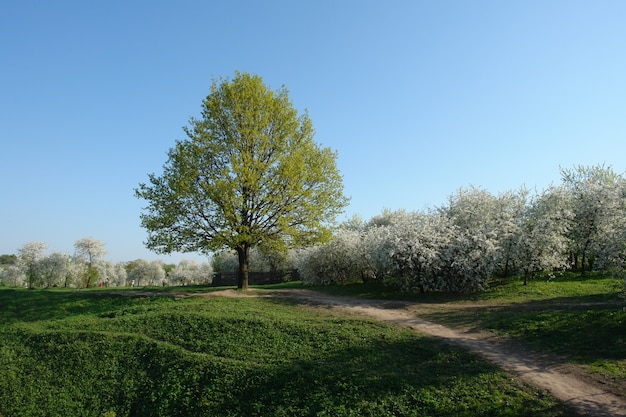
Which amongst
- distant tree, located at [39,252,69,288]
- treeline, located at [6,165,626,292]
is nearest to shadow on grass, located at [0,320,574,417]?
treeline, located at [6,165,626,292]

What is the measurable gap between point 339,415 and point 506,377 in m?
4.89

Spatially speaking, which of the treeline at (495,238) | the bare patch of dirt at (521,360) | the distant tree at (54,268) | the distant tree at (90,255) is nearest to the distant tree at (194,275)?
the distant tree at (90,255)

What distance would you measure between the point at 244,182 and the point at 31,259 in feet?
108

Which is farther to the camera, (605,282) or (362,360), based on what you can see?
(605,282)

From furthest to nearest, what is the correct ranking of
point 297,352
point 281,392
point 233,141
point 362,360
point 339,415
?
point 233,141
point 297,352
point 362,360
point 281,392
point 339,415

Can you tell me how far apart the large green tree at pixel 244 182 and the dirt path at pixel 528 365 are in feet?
30.4

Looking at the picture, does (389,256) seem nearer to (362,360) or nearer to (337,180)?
(337,180)

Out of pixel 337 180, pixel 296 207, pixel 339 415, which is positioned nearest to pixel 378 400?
pixel 339 415

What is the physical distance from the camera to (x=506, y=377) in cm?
1095

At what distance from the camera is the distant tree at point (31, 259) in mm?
42844

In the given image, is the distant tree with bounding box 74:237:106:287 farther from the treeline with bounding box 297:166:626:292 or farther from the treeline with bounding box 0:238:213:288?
the treeline with bounding box 297:166:626:292

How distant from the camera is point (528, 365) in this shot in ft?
38.3

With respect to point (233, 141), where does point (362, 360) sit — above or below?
below

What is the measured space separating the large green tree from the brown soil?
920cm
